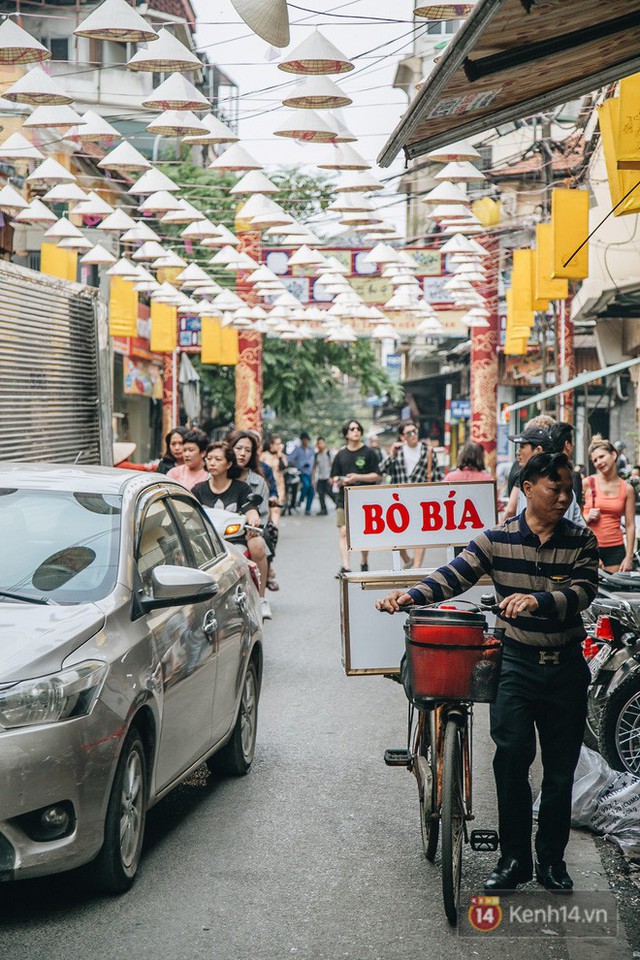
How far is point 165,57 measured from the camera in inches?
410

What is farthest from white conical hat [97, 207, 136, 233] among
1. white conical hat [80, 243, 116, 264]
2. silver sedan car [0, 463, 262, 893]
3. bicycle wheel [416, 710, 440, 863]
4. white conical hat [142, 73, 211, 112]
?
bicycle wheel [416, 710, 440, 863]

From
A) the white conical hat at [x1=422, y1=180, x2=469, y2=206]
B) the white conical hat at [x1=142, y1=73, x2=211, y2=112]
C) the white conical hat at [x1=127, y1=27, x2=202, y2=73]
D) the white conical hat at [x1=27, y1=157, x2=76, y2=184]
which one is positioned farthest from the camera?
the white conical hat at [x1=422, y1=180, x2=469, y2=206]

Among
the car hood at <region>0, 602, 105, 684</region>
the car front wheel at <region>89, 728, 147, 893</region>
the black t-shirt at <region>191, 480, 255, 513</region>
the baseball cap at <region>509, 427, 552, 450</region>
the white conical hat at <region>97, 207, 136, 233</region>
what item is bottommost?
the car front wheel at <region>89, 728, 147, 893</region>

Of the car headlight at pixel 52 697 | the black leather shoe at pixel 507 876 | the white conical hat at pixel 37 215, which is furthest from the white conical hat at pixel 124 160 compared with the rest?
the black leather shoe at pixel 507 876

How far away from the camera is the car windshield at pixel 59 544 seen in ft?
18.0

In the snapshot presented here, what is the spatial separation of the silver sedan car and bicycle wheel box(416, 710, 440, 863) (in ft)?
3.55

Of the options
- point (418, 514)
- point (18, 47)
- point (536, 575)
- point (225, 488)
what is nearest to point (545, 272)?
point (225, 488)

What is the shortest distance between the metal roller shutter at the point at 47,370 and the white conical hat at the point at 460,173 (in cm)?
427

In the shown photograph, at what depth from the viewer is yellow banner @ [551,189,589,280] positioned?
15.0 meters

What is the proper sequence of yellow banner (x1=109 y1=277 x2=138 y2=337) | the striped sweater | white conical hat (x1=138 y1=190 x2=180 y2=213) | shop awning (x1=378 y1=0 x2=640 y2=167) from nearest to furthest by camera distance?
1. shop awning (x1=378 y1=0 x2=640 y2=167)
2. the striped sweater
3. white conical hat (x1=138 y1=190 x2=180 y2=213)
4. yellow banner (x1=109 y1=277 x2=138 y2=337)

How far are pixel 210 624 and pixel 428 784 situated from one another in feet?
4.71

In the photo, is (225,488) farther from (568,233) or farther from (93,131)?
(568,233)

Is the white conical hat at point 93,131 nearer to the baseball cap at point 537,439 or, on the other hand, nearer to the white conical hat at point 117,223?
the white conical hat at point 117,223

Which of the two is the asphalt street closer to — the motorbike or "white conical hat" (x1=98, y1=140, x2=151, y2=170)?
the motorbike
